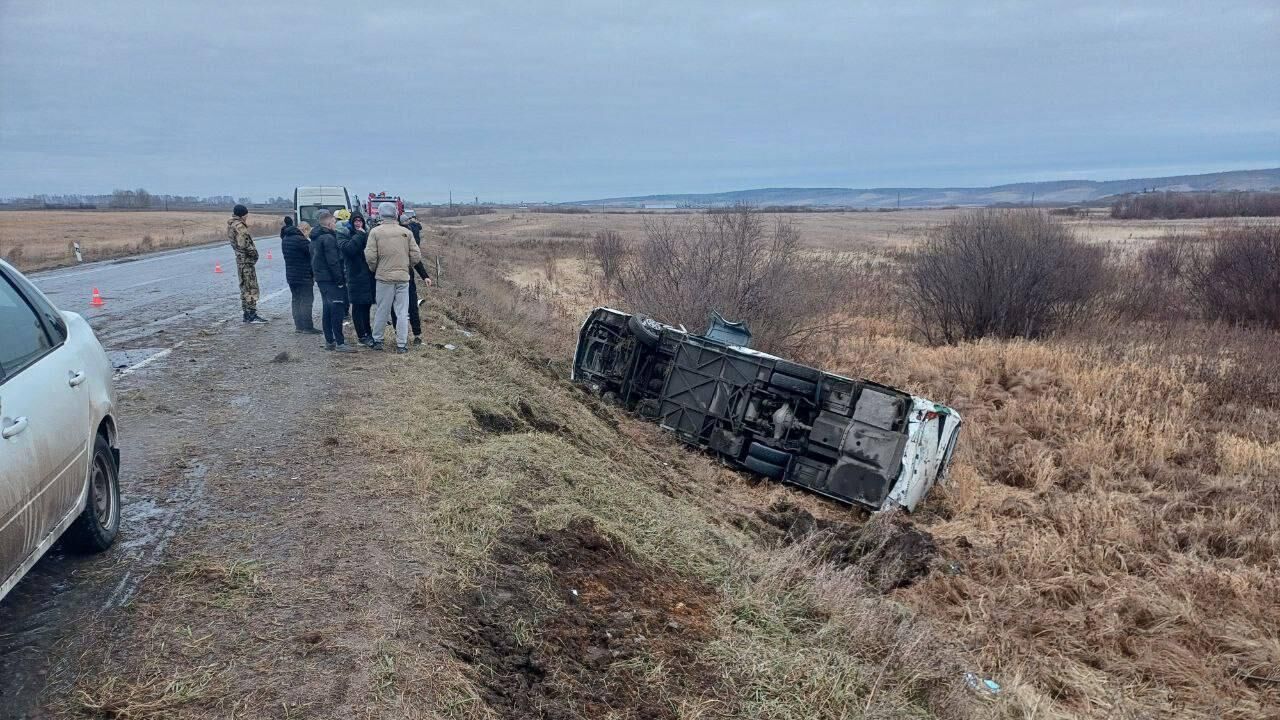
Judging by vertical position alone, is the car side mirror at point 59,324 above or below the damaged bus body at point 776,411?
above

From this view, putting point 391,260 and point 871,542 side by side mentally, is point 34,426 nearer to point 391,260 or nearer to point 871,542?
point 391,260

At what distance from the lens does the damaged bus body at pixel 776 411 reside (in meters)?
9.11

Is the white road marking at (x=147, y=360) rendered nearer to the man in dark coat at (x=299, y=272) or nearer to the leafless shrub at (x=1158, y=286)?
the man in dark coat at (x=299, y=272)

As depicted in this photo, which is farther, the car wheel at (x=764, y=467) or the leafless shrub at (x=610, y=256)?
the leafless shrub at (x=610, y=256)

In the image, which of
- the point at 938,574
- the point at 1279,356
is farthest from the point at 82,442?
the point at 1279,356

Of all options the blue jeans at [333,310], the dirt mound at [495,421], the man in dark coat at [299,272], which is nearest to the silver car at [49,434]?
the dirt mound at [495,421]

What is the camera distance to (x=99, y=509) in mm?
4234

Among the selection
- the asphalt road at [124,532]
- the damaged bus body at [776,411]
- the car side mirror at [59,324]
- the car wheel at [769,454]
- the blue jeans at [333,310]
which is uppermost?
the car side mirror at [59,324]

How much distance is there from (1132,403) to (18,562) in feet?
45.0

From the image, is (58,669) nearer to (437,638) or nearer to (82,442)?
(82,442)

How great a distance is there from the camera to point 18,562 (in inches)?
122

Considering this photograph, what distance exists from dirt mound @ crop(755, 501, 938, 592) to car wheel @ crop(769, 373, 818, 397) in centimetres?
148

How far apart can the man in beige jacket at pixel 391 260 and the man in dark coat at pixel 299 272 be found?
5.30ft

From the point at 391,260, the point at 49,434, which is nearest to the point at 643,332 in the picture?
the point at 391,260
